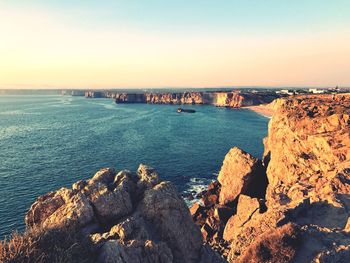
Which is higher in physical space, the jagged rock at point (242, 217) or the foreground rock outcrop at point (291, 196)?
the foreground rock outcrop at point (291, 196)

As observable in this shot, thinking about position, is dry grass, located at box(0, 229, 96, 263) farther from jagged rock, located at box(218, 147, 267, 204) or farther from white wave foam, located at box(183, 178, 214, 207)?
white wave foam, located at box(183, 178, 214, 207)

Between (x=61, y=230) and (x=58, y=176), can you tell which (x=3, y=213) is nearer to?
(x=58, y=176)

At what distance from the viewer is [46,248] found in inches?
574

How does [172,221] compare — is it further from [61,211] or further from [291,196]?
[291,196]

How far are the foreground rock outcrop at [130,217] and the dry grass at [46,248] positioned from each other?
0.76 meters

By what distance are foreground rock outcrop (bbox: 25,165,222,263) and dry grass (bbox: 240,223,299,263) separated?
3.72 metres

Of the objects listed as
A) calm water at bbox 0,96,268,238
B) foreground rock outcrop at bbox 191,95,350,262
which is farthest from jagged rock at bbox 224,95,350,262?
calm water at bbox 0,96,268,238

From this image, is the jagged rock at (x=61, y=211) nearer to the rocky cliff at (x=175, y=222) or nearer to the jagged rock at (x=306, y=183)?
the rocky cliff at (x=175, y=222)

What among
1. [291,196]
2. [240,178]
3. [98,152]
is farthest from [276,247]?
[98,152]

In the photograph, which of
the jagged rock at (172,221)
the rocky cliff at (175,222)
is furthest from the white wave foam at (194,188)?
the jagged rock at (172,221)

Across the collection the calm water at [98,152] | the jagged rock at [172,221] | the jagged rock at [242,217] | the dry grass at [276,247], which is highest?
the jagged rock at [172,221]

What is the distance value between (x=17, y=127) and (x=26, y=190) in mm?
91615

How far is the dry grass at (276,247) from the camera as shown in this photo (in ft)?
74.2

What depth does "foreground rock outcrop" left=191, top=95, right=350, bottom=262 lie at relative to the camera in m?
23.4
